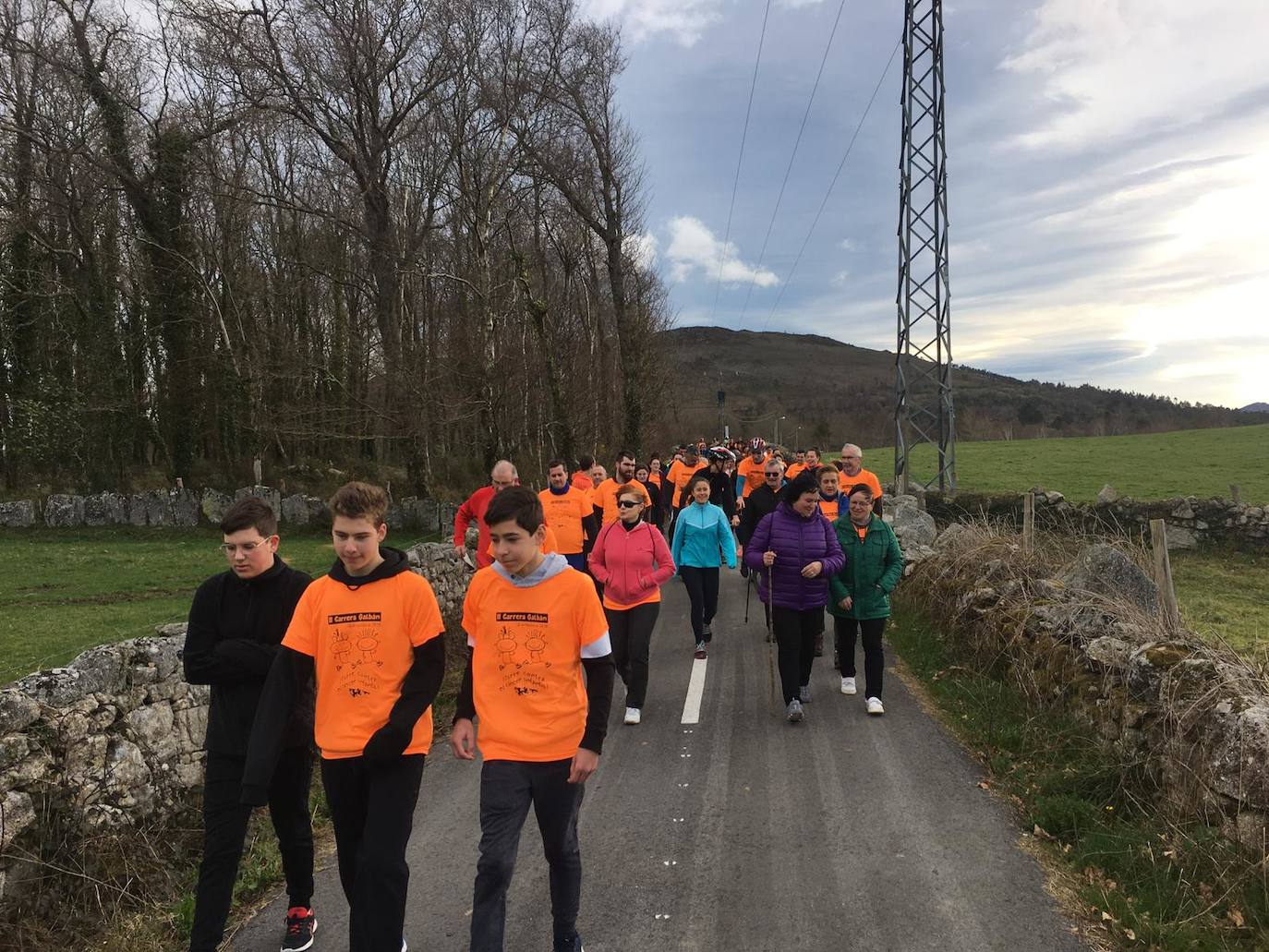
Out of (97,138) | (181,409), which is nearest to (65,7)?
(97,138)

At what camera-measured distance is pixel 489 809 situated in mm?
3049

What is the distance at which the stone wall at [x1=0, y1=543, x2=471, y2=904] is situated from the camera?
367cm

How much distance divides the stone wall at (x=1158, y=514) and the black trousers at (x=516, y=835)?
15.7 meters

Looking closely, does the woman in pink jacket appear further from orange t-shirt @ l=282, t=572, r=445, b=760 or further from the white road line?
orange t-shirt @ l=282, t=572, r=445, b=760

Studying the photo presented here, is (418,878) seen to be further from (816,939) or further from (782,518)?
(782,518)

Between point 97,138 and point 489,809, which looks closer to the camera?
point 489,809

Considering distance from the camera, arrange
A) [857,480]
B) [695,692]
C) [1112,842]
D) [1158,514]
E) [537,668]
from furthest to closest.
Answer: [1158,514], [857,480], [695,692], [1112,842], [537,668]

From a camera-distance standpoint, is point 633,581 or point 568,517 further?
point 568,517

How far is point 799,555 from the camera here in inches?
247

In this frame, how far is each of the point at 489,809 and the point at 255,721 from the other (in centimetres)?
102

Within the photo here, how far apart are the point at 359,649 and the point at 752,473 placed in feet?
34.5

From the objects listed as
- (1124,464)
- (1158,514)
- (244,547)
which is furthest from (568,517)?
(1124,464)

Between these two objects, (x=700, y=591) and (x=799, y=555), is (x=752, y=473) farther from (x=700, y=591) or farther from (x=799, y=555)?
(x=799, y=555)

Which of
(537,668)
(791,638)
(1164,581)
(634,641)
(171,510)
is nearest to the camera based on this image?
(537,668)
